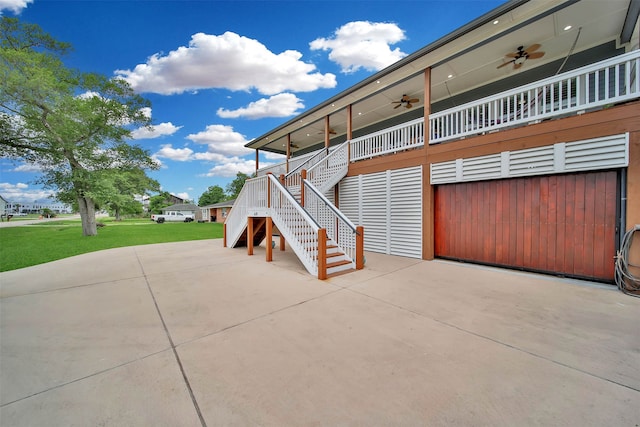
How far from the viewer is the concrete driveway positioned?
1.59 meters

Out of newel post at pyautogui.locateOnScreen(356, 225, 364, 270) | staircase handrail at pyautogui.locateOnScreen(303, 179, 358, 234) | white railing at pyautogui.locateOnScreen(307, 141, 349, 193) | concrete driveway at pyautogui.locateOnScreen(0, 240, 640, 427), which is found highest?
white railing at pyautogui.locateOnScreen(307, 141, 349, 193)

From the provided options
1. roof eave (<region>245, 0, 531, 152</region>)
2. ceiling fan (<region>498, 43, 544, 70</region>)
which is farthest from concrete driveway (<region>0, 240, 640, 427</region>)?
ceiling fan (<region>498, 43, 544, 70</region>)

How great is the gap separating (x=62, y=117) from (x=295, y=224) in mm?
15334

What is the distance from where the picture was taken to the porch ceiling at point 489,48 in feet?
16.9

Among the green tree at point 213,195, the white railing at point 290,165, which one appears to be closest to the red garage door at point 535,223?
the white railing at point 290,165

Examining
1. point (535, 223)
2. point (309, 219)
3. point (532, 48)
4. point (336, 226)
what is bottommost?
point (336, 226)

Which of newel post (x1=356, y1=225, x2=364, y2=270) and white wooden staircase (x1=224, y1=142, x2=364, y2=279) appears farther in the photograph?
newel post (x1=356, y1=225, x2=364, y2=270)

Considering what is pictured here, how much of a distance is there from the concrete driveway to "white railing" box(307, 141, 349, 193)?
4556mm

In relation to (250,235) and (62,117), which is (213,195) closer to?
(62,117)

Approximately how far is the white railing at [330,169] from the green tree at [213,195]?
51265 mm

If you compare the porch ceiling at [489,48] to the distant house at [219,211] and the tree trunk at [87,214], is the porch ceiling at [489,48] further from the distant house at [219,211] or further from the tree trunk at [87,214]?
the distant house at [219,211]

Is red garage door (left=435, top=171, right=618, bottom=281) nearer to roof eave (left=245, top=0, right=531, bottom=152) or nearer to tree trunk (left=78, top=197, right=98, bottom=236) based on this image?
roof eave (left=245, top=0, right=531, bottom=152)

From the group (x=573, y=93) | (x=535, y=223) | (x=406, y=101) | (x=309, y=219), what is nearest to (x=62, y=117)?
(x=309, y=219)

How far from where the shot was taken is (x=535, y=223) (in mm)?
5160
